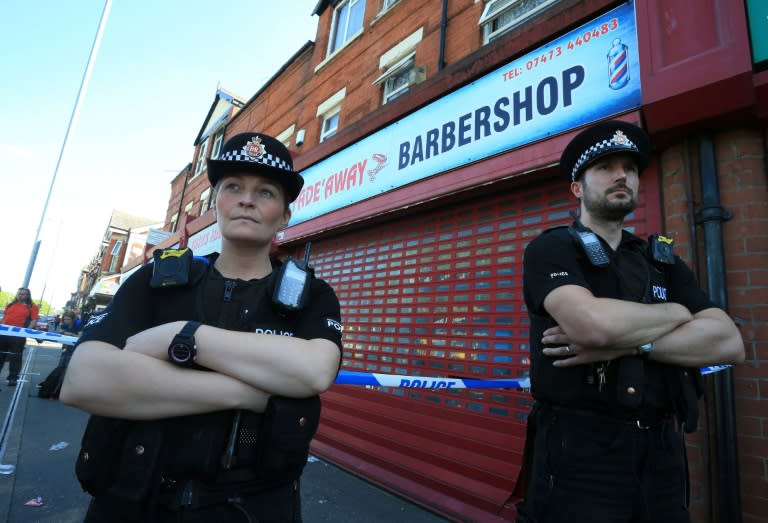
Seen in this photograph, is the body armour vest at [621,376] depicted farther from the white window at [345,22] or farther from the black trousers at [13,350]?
the black trousers at [13,350]

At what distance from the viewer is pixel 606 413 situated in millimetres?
1729

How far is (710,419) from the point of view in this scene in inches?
108

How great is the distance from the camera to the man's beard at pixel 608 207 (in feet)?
6.67

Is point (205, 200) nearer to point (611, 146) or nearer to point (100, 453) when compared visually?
point (100, 453)

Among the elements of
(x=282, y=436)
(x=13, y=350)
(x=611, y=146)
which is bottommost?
(x=13, y=350)

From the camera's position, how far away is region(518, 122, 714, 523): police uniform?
63.9 inches

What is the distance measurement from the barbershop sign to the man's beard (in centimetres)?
190

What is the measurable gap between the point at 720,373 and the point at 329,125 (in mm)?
9133

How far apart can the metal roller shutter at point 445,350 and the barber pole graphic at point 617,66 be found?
3.30 ft

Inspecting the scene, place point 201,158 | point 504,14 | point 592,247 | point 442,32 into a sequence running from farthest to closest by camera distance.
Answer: point 201,158 < point 442,32 < point 504,14 < point 592,247

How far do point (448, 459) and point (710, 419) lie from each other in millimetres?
2323

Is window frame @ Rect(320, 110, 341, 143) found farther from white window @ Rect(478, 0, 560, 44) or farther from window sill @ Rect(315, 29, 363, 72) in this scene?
white window @ Rect(478, 0, 560, 44)

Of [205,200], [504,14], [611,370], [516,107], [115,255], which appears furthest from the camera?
[115,255]

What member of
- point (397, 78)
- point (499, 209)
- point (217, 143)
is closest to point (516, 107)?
point (499, 209)
